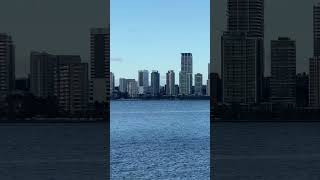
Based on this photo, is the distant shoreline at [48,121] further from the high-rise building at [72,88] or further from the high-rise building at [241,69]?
the high-rise building at [241,69]

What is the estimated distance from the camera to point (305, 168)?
90.1 feet

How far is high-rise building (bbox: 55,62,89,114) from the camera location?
148 meters

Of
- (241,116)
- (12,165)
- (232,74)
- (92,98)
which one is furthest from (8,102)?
(12,165)

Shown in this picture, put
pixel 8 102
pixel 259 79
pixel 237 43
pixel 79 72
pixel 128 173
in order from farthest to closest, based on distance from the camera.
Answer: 1. pixel 237 43
2. pixel 259 79
3. pixel 79 72
4. pixel 8 102
5. pixel 128 173

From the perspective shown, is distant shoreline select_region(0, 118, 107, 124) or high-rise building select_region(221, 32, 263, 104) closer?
distant shoreline select_region(0, 118, 107, 124)

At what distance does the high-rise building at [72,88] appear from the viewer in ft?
485

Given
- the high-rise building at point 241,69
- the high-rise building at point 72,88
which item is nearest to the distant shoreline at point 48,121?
the high-rise building at point 72,88

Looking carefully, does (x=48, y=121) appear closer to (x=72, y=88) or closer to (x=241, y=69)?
(x=72, y=88)

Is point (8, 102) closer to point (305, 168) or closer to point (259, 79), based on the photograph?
point (259, 79)

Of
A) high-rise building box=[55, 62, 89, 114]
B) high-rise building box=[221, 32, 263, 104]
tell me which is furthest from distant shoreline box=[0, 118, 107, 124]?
high-rise building box=[221, 32, 263, 104]

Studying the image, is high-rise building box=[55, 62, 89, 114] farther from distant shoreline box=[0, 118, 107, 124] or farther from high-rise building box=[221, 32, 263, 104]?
high-rise building box=[221, 32, 263, 104]

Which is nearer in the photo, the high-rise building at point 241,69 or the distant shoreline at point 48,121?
the distant shoreline at point 48,121

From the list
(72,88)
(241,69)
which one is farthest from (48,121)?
(241,69)

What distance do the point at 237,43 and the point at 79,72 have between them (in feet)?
157
